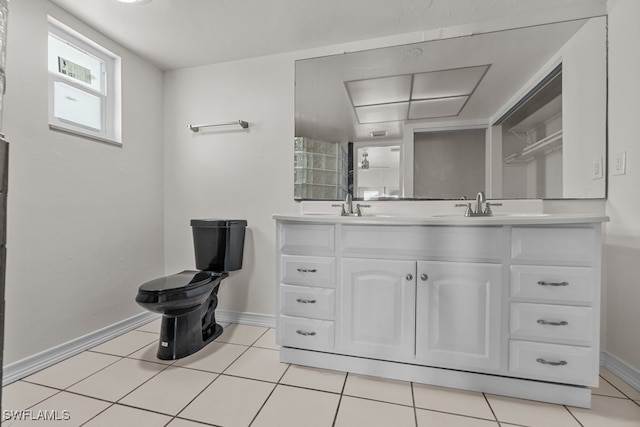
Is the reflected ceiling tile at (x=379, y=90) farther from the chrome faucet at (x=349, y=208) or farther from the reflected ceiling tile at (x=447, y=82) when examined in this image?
the chrome faucet at (x=349, y=208)

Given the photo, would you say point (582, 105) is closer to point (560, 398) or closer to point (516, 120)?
point (516, 120)

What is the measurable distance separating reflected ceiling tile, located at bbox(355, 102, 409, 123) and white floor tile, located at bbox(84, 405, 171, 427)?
197cm

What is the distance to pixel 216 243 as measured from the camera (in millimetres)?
2055

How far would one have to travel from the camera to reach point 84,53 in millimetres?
1920

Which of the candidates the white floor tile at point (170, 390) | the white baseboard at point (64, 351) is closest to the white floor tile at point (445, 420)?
the white floor tile at point (170, 390)

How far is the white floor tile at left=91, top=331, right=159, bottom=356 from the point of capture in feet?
5.93

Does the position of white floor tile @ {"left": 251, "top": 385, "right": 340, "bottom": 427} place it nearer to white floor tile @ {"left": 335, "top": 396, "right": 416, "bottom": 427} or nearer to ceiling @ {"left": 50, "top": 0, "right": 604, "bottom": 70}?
white floor tile @ {"left": 335, "top": 396, "right": 416, "bottom": 427}

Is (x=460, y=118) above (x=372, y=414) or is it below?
above

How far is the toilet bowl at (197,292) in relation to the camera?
5.26 feet

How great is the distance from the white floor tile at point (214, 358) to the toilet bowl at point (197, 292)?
44 mm

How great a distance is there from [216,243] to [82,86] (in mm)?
1350

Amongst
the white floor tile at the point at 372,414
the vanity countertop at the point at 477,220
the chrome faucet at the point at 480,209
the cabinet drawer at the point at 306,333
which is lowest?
the white floor tile at the point at 372,414

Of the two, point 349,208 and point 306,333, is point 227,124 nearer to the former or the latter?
point 349,208

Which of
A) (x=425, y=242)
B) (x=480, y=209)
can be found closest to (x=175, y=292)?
(x=425, y=242)
